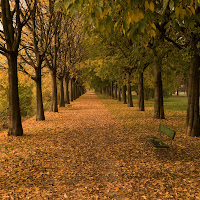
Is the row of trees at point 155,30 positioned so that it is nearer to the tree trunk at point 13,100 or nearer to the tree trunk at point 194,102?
the tree trunk at point 194,102

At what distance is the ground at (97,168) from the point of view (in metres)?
4.68

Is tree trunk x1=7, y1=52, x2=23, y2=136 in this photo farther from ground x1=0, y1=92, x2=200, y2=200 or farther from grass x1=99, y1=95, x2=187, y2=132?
grass x1=99, y1=95, x2=187, y2=132

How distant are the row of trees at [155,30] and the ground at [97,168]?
10.4 feet

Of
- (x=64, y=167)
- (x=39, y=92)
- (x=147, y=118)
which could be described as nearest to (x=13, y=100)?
(x=39, y=92)

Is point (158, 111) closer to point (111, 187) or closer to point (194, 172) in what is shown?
point (194, 172)

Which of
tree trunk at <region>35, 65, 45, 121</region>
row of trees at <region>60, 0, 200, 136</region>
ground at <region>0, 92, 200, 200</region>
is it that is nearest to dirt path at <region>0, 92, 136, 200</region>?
ground at <region>0, 92, 200, 200</region>

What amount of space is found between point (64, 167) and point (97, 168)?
959 mm

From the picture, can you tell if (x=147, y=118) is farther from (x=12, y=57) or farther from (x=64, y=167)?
(x=64, y=167)

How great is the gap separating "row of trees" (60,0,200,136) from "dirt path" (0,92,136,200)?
3344 mm

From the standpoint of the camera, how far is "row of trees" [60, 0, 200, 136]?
11.1ft

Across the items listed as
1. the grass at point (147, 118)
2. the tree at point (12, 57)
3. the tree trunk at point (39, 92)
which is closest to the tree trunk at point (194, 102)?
the grass at point (147, 118)

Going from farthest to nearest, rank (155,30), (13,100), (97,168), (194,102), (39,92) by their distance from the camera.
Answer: (39,92), (13,100), (194,102), (97,168), (155,30)

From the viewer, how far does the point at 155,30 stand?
227 inches

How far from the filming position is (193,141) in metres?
9.08
